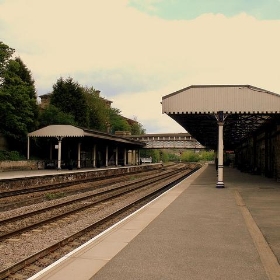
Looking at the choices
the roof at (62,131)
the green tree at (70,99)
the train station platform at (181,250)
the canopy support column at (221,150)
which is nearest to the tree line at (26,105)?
the green tree at (70,99)

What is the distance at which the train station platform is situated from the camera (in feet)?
19.0

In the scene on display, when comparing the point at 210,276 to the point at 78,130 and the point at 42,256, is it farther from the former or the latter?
the point at 78,130

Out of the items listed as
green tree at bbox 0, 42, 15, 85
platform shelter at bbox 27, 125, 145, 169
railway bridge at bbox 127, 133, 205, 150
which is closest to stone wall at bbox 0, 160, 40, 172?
platform shelter at bbox 27, 125, 145, 169

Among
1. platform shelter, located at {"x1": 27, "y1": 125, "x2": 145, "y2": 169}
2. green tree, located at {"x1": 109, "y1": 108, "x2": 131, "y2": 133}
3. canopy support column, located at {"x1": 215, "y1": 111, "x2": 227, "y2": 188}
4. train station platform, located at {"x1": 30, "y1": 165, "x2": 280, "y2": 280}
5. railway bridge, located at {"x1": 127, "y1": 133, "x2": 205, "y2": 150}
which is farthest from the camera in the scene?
green tree, located at {"x1": 109, "y1": 108, "x2": 131, "y2": 133}

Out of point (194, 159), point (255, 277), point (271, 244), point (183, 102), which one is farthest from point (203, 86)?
point (194, 159)

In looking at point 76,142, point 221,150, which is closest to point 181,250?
point 221,150

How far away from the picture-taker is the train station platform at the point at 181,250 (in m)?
5.80

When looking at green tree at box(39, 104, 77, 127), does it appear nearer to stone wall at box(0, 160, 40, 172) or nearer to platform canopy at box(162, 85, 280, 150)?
stone wall at box(0, 160, 40, 172)

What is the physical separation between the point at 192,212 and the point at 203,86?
12.3m

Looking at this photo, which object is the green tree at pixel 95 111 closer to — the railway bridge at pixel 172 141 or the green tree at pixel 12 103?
the railway bridge at pixel 172 141

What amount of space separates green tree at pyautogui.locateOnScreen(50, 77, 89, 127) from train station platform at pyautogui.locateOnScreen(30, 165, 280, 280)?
1984 inches

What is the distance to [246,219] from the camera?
425 inches

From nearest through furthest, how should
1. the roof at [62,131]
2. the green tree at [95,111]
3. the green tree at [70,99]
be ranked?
the roof at [62,131]
the green tree at [70,99]
the green tree at [95,111]

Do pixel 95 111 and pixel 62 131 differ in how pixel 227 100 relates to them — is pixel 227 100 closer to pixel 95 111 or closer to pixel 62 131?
pixel 62 131
